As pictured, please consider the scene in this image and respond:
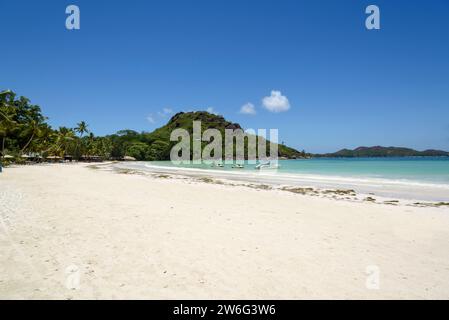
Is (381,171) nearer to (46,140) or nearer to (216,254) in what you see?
(216,254)

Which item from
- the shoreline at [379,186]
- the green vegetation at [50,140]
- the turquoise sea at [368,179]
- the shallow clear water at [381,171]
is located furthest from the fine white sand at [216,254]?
the green vegetation at [50,140]

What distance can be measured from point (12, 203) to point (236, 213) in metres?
8.51

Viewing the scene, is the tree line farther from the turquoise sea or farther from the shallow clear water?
the shallow clear water

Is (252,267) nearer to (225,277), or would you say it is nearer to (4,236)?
(225,277)

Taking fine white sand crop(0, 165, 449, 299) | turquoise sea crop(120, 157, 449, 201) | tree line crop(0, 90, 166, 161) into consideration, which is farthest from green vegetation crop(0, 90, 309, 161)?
fine white sand crop(0, 165, 449, 299)

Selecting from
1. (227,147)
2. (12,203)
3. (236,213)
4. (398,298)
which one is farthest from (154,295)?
(227,147)

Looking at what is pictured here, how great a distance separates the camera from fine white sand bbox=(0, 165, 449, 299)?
4156mm

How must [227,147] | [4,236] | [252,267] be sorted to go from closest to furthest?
[252,267], [4,236], [227,147]

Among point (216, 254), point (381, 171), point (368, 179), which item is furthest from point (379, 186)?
point (381, 171)

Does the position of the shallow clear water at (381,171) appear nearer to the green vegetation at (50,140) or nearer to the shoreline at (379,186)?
the shoreline at (379,186)

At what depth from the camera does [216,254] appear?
18.3 ft

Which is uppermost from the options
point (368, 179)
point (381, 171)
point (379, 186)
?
point (381, 171)

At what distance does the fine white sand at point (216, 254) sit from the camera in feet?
13.6
